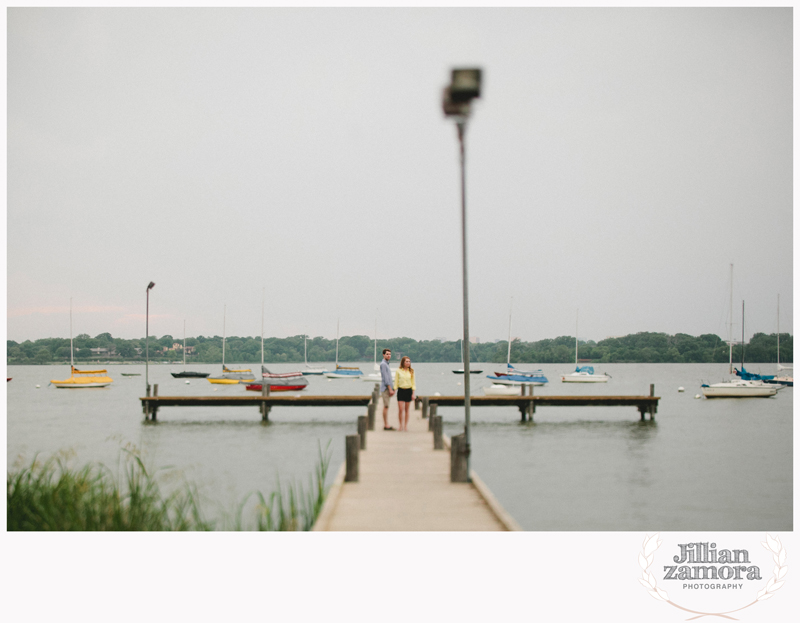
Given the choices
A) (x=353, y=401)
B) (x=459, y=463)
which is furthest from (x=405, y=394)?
(x=353, y=401)

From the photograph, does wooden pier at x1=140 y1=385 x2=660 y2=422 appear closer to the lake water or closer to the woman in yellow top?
the lake water

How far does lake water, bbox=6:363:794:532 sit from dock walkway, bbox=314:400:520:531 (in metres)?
1.77

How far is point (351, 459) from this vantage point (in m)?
8.08

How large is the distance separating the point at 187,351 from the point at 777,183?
58.7 m

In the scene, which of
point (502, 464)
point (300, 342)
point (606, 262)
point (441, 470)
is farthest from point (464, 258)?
point (300, 342)

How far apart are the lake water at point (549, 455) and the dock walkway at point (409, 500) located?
69.6 inches

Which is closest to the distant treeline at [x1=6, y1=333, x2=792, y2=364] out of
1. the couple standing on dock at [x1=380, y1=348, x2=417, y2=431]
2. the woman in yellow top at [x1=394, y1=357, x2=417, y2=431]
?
the couple standing on dock at [x1=380, y1=348, x2=417, y2=431]

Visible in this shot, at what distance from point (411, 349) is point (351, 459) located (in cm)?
4282

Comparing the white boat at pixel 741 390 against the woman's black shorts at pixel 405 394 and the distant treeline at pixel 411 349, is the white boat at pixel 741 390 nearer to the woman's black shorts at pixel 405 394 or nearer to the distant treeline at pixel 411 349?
the distant treeline at pixel 411 349

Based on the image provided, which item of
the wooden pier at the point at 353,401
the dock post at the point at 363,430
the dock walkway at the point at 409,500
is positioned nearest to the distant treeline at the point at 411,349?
the wooden pier at the point at 353,401

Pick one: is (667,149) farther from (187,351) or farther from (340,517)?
(187,351)
